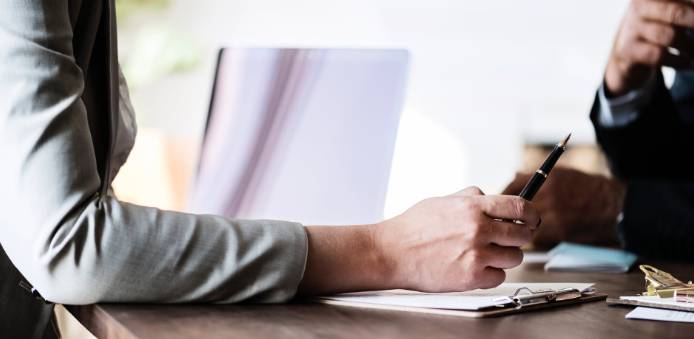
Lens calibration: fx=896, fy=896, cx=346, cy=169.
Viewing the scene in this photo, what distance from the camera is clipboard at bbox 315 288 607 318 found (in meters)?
0.82

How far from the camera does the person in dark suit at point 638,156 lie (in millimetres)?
1498

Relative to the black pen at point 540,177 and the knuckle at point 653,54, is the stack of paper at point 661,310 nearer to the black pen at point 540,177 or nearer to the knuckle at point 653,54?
the black pen at point 540,177

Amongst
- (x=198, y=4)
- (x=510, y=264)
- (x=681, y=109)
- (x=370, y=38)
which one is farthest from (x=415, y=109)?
(x=510, y=264)

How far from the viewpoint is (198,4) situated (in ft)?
16.9

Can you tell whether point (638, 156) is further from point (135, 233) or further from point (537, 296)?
point (135, 233)

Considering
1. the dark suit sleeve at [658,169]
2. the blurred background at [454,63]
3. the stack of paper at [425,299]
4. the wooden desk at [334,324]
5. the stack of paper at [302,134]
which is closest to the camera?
the wooden desk at [334,324]

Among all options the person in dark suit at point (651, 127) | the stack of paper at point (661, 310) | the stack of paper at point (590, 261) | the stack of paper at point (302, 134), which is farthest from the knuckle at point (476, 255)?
the person in dark suit at point (651, 127)

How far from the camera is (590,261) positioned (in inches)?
50.4

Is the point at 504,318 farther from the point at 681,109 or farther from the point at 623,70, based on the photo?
the point at 681,109

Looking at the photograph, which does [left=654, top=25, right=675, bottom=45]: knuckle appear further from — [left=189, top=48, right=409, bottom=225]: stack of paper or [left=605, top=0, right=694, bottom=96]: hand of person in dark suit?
[left=189, top=48, right=409, bottom=225]: stack of paper

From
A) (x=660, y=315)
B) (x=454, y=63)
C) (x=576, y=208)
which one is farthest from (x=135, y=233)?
(x=454, y=63)

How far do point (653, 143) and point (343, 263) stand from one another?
1143 mm

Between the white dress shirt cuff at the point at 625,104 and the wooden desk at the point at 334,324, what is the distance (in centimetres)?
89

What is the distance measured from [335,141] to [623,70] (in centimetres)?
67
